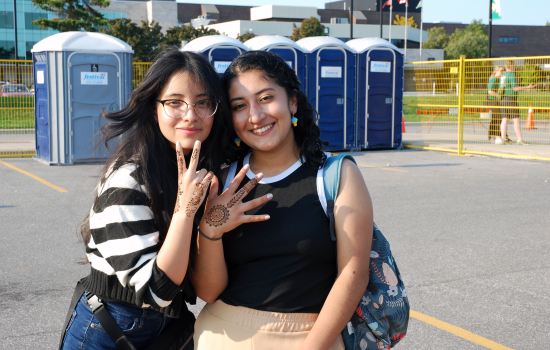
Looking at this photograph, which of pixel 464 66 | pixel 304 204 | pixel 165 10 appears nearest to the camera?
pixel 304 204

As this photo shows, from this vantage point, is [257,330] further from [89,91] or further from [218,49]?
[218,49]

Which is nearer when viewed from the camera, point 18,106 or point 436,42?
point 18,106

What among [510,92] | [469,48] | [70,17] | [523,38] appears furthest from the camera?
[523,38]

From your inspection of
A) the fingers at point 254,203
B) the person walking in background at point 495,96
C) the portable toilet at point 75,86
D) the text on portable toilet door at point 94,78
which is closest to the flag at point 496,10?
the person walking in background at point 495,96

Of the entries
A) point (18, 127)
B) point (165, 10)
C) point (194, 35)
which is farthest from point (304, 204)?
point (165, 10)

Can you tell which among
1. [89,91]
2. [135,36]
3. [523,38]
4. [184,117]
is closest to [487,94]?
[89,91]

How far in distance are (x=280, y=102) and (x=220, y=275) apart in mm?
629

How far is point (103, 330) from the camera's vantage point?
75.6 inches

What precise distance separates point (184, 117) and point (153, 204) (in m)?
0.34

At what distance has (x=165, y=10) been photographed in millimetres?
59062

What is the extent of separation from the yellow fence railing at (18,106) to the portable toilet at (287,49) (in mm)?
2645

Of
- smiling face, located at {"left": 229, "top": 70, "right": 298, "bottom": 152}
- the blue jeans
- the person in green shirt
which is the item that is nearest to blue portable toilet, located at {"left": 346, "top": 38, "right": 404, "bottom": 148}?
the person in green shirt

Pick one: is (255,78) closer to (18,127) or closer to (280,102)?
(280,102)

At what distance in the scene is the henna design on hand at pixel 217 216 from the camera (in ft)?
5.93
